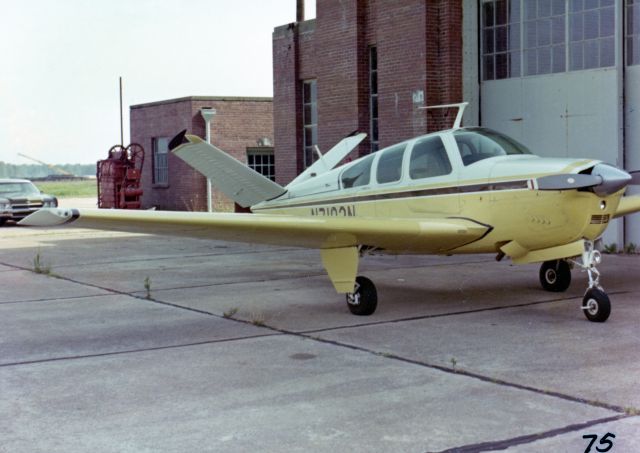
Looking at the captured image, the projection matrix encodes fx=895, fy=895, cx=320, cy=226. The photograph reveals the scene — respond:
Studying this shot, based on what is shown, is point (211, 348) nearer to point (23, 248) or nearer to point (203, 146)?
point (203, 146)

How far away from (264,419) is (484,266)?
867cm

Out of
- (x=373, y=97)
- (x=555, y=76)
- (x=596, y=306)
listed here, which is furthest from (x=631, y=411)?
(x=373, y=97)

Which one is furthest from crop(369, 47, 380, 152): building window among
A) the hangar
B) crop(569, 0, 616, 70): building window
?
crop(569, 0, 616, 70): building window

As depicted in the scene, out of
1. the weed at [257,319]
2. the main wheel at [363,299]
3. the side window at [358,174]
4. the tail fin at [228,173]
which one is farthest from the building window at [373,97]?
the weed at [257,319]

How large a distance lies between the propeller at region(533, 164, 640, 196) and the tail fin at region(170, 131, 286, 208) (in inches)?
177

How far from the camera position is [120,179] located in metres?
30.2

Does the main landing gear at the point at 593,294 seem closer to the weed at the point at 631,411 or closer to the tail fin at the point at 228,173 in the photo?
the weed at the point at 631,411

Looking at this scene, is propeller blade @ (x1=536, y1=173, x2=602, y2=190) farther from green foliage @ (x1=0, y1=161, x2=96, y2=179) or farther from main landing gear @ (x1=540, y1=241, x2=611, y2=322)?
green foliage @ (x1=0, y1=161, x2=96, y2=179)

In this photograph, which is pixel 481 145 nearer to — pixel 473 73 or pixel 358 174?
pixel 358 174

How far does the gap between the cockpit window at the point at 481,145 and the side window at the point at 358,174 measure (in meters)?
1.34

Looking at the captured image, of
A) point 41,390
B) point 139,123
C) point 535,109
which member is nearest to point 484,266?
point 535,109

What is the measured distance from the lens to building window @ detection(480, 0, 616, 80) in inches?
602

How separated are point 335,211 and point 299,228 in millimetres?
2317

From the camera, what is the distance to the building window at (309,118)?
2150cm
